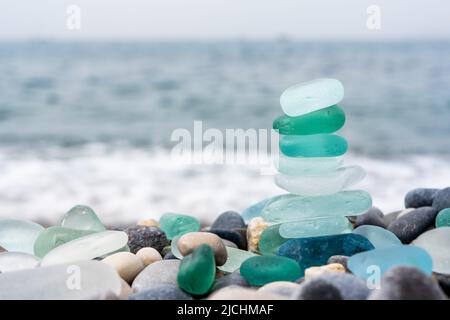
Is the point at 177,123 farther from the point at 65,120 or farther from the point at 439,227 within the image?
the point at 439,227

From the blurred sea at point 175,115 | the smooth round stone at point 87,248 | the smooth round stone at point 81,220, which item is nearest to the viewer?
the smooth round stone at point 87,248

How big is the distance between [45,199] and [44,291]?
3163mm

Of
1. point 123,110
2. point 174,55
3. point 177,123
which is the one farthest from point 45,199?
point 174,55

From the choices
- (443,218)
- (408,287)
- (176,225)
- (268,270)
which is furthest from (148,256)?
(443,218)

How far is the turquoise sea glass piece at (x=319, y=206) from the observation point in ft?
6.45

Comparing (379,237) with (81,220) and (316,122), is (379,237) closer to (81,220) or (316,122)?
(316,122)

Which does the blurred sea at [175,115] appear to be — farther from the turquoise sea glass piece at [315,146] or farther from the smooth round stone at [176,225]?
the turquoise sea glass piece at [315,146]

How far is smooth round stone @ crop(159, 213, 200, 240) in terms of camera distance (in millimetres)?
2318

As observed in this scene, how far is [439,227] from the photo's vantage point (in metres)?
2.04

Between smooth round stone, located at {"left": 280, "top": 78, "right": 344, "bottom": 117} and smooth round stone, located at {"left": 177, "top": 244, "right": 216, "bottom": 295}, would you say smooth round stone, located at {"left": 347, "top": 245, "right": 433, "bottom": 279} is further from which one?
smooth round stone, located at {"left": 280, "top": 78, "right": 344, "bottom": 117}

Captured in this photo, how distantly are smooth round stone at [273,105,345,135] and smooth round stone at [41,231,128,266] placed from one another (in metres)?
0.69

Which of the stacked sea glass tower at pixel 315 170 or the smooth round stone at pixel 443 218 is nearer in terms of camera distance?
the stacked sea glass tower at pixel 315 170

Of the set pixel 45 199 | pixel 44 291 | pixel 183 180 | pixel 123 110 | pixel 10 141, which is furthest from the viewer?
pixel 123 110

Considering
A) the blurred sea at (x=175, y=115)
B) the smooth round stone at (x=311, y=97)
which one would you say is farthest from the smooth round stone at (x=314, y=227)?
the blurred sea at (x=175, y=115)
